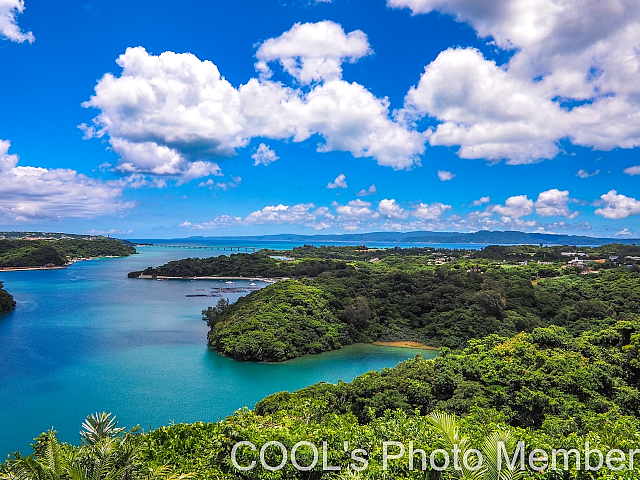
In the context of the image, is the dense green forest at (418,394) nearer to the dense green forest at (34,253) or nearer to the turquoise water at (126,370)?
the turquoise water at (126,370)

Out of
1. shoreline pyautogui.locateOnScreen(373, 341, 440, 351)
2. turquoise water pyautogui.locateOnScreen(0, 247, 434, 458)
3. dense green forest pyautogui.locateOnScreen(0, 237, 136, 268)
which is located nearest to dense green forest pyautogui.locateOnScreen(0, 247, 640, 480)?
shoreline pyautogui.locateOnScreen(373, 341, 440, 351)

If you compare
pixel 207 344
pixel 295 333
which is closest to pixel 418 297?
pixel 295 333

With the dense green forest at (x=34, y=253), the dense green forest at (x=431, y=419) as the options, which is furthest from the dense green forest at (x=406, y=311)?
the dense green forest at (x=34, y=253)

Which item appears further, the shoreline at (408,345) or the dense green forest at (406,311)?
the shoreline at (408,345)

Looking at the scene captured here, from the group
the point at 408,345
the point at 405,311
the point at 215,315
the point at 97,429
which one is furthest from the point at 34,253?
the point at 97,429

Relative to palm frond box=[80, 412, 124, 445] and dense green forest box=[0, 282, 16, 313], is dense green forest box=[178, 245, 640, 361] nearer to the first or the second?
palm frond box=[80, 412, 124, 445]

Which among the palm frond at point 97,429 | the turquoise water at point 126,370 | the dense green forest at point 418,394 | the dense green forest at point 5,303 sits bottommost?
the turquoise water at point 126,370
